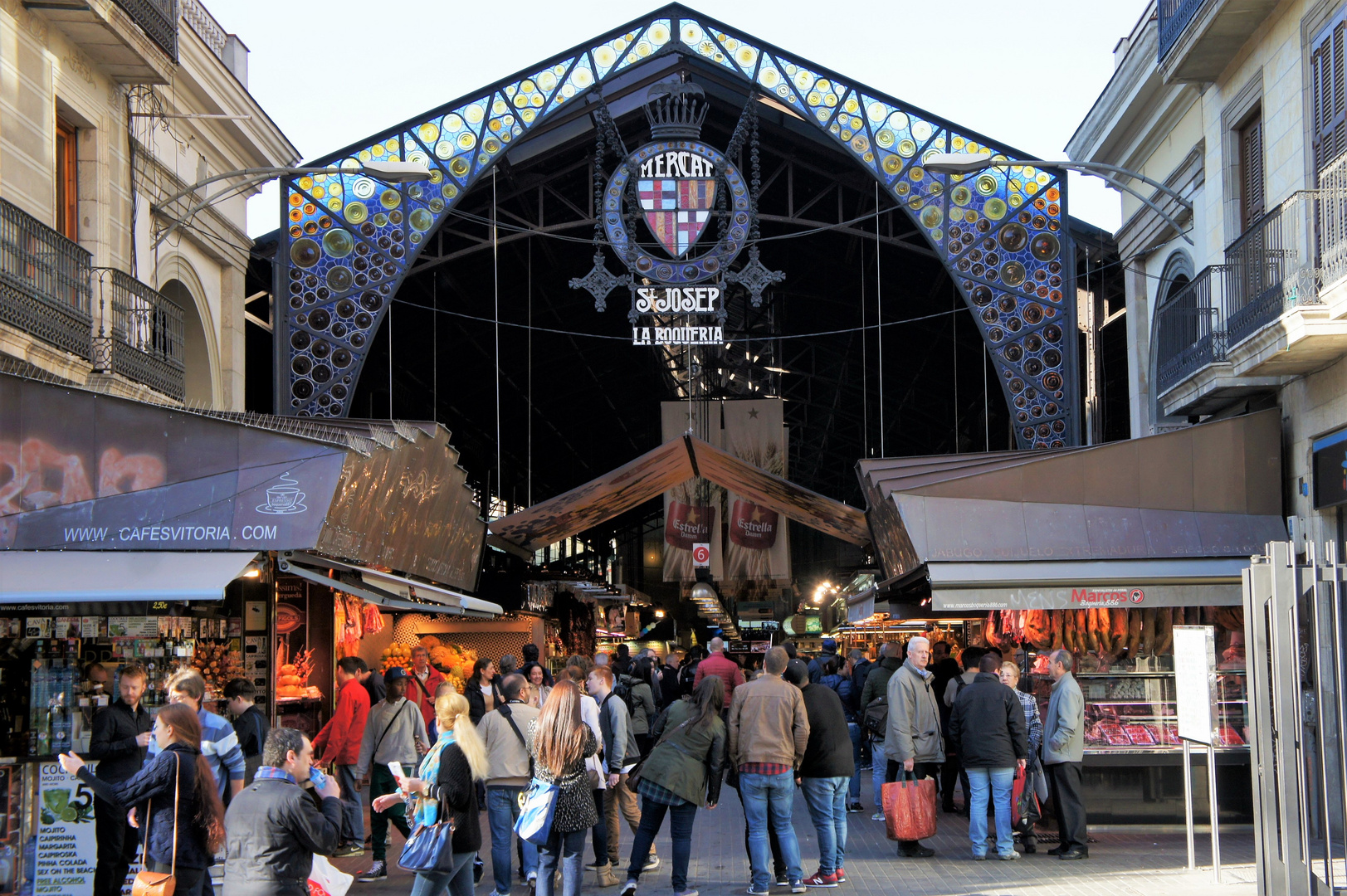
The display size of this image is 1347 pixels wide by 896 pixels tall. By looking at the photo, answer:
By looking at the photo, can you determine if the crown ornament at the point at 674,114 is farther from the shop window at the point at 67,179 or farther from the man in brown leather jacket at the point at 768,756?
the man in brown leather jacket at the point at 768,756

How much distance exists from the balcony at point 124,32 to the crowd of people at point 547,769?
7.05 meters

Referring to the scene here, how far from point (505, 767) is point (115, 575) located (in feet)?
10.4

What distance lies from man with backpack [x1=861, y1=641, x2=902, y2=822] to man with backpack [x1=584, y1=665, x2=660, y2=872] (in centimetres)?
398

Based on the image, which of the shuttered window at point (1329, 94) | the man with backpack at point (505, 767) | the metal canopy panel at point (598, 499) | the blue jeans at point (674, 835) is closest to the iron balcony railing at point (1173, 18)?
the shuttered window at point (1329, 94)

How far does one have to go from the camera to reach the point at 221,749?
828 centimetres

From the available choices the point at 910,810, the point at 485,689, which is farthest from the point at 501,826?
the point at 910,810

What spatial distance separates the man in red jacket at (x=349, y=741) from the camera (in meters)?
11.8

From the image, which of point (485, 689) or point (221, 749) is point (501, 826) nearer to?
point (221, 749)

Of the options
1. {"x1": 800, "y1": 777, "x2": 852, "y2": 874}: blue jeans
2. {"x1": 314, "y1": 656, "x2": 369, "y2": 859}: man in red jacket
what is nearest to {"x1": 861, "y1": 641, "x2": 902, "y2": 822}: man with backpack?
{"x1": 800, "y1": 777, "x2": 852, "y2": 874}: blue jeans

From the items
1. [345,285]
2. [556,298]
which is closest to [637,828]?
[345,285]

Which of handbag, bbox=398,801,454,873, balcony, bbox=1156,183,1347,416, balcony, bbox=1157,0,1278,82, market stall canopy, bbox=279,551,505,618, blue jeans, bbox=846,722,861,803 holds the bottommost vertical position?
blue jeans, bbox=846,722,861,803

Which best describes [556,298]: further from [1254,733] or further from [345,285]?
[1254,733]

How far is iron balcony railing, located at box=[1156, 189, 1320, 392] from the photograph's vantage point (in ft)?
40.1

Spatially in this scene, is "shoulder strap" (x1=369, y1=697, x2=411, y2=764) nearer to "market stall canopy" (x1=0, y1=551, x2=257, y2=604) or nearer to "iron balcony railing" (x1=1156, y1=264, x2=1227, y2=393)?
"market stall canopy" (x1=0, y1=551, x2=257, y2=604)
